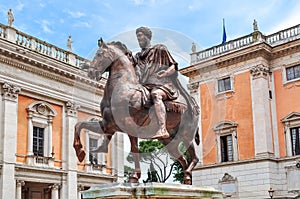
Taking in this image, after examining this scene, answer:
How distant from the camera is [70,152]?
2431 cm

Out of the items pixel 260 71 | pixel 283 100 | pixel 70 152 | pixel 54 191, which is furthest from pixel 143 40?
pixel 283 100

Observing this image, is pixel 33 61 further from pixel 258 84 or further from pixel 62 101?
pixel 258 84

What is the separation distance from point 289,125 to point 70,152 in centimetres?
1288

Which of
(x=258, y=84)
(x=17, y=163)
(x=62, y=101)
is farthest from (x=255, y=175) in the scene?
(x=17, y=163)

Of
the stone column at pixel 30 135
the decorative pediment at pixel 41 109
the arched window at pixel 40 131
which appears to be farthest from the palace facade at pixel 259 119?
the stone column at pixel 30 135

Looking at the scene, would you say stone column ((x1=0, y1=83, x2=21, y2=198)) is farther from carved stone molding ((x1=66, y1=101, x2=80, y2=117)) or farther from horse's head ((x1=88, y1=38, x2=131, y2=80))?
horse's head ((x1=88, y1=38, x2=131, y2=80))

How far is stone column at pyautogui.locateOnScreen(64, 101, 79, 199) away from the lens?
78.0 ft

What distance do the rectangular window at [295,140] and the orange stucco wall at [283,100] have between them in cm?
57

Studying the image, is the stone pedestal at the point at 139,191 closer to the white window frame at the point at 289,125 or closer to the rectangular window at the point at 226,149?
the white window frame at the point at 289,125

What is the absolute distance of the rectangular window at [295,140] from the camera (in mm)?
26547

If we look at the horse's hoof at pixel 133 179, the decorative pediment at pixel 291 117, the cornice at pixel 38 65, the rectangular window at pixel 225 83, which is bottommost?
the horse's hoof at pixel 133 179

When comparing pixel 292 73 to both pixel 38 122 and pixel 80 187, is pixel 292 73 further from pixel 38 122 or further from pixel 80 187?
pixel 38 122

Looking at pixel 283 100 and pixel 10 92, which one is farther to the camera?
pixel 283 100

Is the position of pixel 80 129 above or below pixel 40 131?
below
